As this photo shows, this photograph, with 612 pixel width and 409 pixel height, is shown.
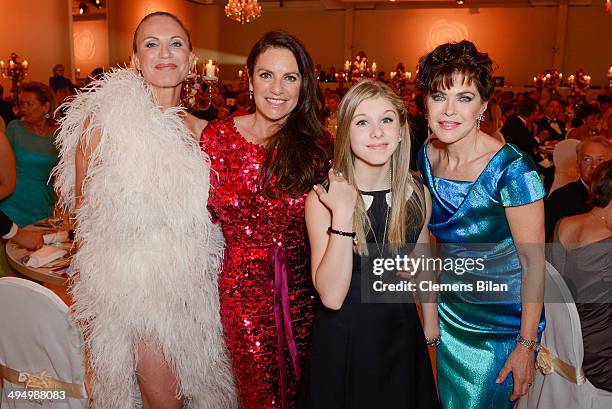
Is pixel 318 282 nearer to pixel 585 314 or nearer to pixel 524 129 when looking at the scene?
pixel 585 314

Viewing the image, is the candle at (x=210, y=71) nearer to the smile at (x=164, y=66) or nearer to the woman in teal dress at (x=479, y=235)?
the smile at (x=164, y=66)

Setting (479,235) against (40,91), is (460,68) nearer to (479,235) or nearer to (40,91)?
(479,235)

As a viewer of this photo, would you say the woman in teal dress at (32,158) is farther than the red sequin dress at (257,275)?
Yes

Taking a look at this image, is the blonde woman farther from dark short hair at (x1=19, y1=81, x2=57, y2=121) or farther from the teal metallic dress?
dark short hair at (x1=19, y1=81, x2=57, y2=121)

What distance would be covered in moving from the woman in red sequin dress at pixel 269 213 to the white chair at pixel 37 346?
580 mm

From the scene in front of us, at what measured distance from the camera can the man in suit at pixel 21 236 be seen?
2812 millimetres

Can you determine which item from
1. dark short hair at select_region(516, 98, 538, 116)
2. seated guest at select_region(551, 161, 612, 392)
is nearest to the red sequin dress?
seated guest at select_region(551, 161, 612, 392)

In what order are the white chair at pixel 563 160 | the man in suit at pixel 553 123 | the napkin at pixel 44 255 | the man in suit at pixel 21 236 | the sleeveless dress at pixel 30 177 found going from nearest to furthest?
the napkin at pixel 44 255 < the man in suit at pixel 21 236 < the sleeveless dress at pixel 30 177 < the white chair at pixel 563 160 < the man in suit at pixel 553 123

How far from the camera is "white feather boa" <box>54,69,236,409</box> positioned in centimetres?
189

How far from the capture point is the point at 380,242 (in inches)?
68.6

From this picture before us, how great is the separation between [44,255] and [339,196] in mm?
1747

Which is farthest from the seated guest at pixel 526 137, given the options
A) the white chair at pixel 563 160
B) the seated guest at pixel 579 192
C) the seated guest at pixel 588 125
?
the seated guest at pixel 579 192

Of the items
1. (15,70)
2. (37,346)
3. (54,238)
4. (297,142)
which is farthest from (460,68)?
(15,70)

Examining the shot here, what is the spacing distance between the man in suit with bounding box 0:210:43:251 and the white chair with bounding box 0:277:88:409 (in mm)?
913
